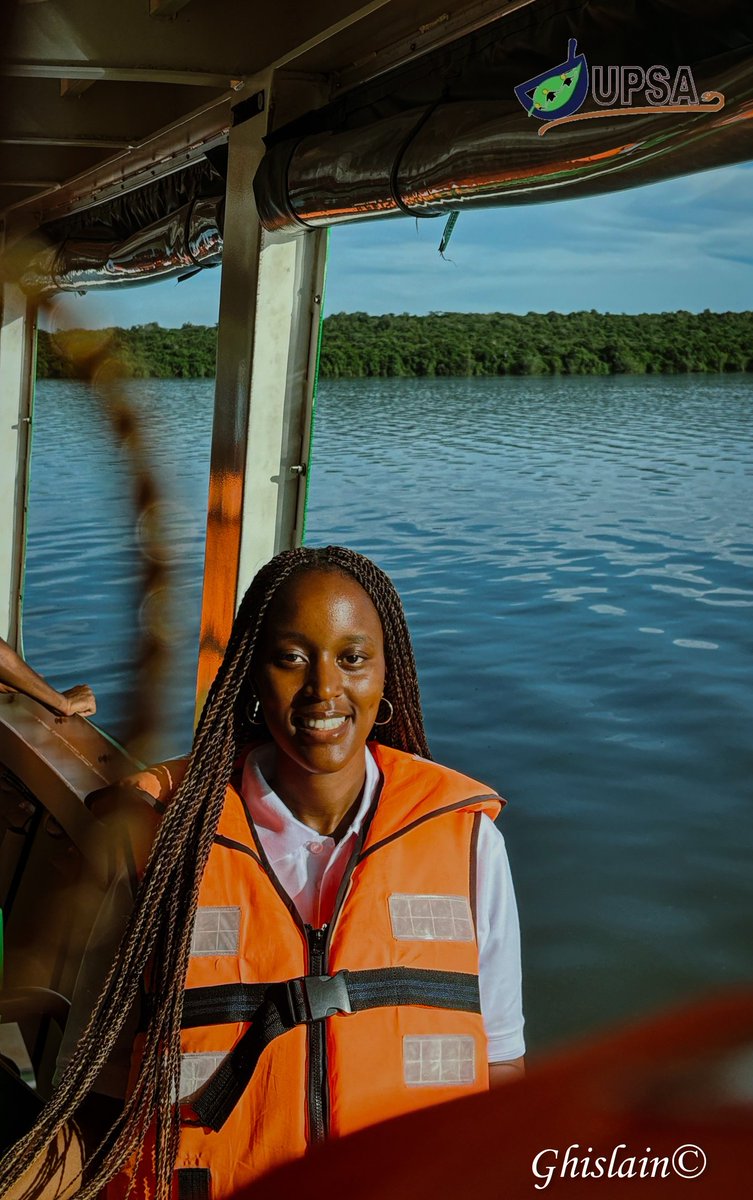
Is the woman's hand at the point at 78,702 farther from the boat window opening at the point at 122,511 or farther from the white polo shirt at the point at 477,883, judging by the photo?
the white polo shirt at the point at 477,883

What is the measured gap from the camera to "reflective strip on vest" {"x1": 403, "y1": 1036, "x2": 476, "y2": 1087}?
1279 mm

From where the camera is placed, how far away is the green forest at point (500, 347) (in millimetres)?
7965

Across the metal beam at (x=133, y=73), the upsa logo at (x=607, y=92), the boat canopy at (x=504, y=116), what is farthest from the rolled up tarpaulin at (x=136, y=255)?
the upsa logo at (x=607, y=92)

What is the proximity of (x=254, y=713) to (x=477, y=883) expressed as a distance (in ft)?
1.11

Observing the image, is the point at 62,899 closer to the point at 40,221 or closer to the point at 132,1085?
the point at 132,1085

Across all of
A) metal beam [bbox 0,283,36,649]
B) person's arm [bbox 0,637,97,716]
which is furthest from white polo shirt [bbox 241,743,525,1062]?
metal beam [bbox 0,283,36,649]

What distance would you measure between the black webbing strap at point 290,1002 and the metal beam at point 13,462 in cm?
522

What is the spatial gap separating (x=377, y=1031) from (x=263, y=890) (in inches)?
7.6

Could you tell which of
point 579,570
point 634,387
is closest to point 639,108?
point 579,570

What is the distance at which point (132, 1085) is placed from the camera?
1307mm

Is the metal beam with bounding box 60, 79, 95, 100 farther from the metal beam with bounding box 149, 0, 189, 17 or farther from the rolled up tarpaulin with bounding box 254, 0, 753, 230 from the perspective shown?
the rolled up tarpaulin with bounding box 254, 0, 753, 230

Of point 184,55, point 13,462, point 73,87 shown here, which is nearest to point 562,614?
point 13,462

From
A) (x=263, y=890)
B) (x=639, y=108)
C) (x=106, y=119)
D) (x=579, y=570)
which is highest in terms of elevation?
(x=106, y=119)

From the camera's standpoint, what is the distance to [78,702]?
353 cm
